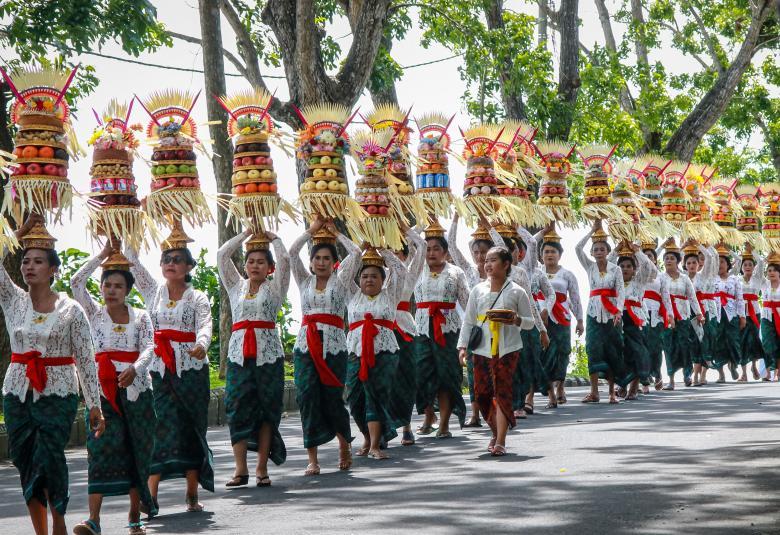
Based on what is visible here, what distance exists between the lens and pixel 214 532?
721 centimetres

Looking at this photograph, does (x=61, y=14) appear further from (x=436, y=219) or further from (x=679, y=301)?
(x=679, y=301)

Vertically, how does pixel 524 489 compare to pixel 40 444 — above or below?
below

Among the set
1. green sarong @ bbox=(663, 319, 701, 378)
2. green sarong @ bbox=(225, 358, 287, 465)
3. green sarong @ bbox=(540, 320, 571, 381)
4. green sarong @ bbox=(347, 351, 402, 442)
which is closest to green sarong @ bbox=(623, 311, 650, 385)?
green sarong @ bbox=(540, 320, 571, 381)

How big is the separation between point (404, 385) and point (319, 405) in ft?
6.06

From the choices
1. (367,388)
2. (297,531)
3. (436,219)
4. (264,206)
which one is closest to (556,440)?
(367,388)

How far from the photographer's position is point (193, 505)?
8.14 meters

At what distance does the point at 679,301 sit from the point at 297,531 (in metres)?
12.4

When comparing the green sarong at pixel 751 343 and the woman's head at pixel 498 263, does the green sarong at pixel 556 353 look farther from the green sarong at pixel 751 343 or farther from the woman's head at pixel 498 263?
the green sarong at pixel 751 343

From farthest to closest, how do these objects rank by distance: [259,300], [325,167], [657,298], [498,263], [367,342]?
[657,298]
[367,342]
[325,167]
[498,263]
[259,300]

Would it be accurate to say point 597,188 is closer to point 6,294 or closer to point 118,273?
point 118,273

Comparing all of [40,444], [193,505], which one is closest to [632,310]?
[193,505]

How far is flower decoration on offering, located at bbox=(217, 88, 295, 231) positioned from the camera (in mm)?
9648

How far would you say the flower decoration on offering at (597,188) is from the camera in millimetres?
14859

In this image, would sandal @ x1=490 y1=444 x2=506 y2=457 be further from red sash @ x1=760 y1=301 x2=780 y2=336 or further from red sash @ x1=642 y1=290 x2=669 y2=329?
red sash @ x1=760 y1=301 x2=780 y2=336
